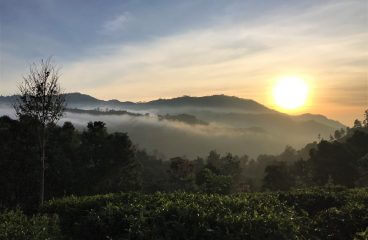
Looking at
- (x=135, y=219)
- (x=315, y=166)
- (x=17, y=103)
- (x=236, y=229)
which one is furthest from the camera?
(x=315, y=166)

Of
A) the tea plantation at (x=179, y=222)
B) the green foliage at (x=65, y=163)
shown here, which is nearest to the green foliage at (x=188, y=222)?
the tea plantation at (x=179, y=222)

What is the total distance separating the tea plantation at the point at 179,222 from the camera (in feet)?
29.9

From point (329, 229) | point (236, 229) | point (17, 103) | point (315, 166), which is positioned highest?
point (17, 103)

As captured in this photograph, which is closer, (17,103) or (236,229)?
(236,229)

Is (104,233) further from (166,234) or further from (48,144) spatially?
(48,144)

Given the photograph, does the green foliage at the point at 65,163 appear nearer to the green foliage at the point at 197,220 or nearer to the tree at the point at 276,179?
the tree at the point at 276,179

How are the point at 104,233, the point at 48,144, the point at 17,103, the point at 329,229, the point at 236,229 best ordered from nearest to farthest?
1. the point at 236,229
2. the point at 104,233
3. the point at 329,229
4. the point at 17,103
5. the point at 48,144

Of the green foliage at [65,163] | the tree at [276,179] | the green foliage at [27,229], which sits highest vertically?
the green foliage at [27,229]

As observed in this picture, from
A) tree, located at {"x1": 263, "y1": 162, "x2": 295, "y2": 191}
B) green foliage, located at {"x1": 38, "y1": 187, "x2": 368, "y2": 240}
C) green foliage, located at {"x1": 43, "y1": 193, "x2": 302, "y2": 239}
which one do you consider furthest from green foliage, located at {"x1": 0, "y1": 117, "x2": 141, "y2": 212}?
green foliage, located at {"x1": 43, "y1": 193, "x2": 302, "y2": 239}

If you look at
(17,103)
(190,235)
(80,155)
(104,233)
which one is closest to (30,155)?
(80,155)

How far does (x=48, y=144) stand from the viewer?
45094mm

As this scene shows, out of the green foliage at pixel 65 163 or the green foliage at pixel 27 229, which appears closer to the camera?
the green foliage at pixel 27 229

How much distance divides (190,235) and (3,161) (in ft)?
122

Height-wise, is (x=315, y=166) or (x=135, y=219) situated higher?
(x=135, y=219)
